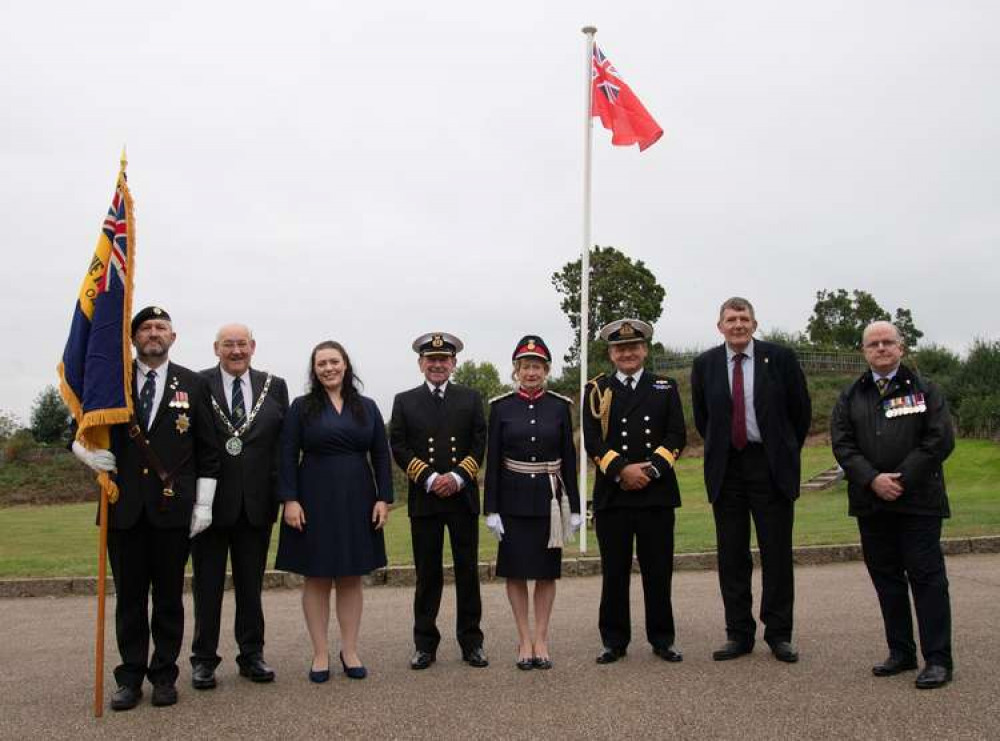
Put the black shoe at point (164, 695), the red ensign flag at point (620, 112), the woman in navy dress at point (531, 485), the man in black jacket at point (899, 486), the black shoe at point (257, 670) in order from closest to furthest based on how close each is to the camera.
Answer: the black shoe at point (164, 695), the man in black jacket at point (899, 486), the black shoe at point (257, 670), the woman in navy dress at point (531, 485), the red ensign flag at point (620, 112)

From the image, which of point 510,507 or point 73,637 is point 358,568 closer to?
point 510,507

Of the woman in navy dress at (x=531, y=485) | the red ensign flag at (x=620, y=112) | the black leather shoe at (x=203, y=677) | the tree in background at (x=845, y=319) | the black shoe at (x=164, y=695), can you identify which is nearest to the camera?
the black shoe at (x=164, y=695)

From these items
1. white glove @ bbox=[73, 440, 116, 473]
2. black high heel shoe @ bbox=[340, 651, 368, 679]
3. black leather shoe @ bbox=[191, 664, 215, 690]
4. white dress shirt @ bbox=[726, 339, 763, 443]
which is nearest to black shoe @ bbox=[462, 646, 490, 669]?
black high heel shoe @ bbox=[340, 651, 368, 679]

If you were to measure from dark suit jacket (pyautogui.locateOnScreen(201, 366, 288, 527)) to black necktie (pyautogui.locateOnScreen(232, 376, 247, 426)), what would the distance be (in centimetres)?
4

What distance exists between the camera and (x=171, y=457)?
5.35 m

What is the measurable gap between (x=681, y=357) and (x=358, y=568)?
4542 centimetres

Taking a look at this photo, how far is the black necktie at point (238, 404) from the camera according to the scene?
19.0 feet

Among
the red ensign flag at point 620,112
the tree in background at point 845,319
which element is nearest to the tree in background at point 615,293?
the tree in background at point 845,319

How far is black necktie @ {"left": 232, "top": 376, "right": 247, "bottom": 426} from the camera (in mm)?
5801

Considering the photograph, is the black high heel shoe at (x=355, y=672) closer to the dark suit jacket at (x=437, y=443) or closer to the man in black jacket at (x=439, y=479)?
the man in black jacket at (x=439, y=479)

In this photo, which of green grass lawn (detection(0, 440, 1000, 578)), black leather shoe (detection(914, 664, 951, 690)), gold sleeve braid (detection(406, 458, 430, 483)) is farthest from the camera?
green grass lawn (detection(0, 440, 1000, 578))

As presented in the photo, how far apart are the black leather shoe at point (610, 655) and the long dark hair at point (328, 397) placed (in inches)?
84.1

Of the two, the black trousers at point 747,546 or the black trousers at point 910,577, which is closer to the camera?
the black trousers at point 910,577

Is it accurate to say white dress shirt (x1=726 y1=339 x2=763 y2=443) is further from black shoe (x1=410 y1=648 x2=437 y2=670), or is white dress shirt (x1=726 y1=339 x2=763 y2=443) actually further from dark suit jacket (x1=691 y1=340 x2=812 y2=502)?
black shoe (x1=410 y1=648 x2=437 y2=670)
